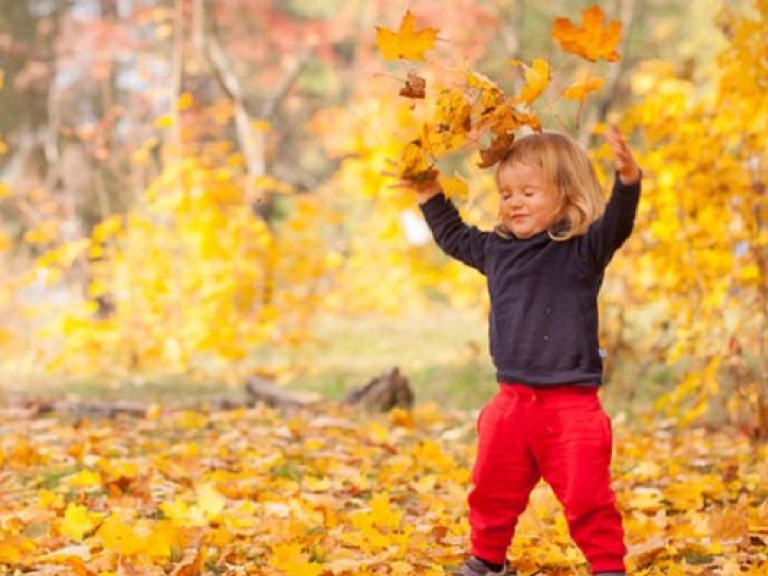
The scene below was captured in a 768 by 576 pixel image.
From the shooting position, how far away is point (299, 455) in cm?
430

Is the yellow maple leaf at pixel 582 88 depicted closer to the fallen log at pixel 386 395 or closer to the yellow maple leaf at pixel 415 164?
the yellow maple leaf at pixel 415 164

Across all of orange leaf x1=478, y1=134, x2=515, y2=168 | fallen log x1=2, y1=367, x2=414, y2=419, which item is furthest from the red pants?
fallen log x1=2, y1=367, x2=414, y2=419

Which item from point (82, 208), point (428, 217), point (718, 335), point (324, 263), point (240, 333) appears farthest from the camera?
point (82, 208)

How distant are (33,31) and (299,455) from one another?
12.3m

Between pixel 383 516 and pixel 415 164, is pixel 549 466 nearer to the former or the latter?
pixel 383 516

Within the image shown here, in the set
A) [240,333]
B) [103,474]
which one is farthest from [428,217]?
[240,333]

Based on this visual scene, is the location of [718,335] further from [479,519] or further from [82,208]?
[82,208]

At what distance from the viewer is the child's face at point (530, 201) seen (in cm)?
268

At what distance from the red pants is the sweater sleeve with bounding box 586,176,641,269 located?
12.3 inches

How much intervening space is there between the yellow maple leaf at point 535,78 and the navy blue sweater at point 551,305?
0.36m

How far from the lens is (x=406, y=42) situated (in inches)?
107

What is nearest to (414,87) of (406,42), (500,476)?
(406,42)

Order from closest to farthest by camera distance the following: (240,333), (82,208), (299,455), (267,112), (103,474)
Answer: (103,474), (299,455), (240,333), (267,112), (82,208)

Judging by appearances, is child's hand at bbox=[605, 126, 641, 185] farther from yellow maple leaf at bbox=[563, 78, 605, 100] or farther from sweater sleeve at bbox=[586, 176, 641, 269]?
yellow maple leaf at bbox=[563, 78, 605, 100]
